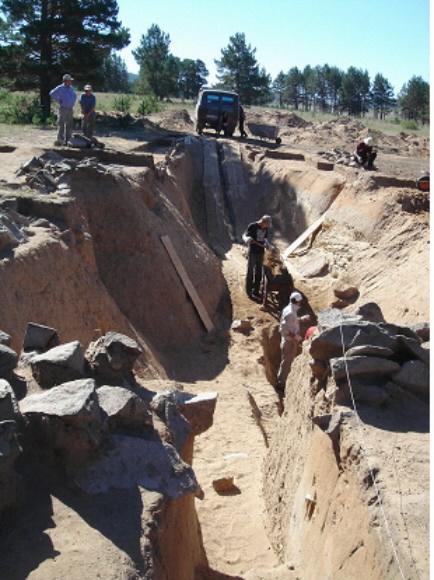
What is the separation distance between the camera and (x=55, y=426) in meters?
4.23

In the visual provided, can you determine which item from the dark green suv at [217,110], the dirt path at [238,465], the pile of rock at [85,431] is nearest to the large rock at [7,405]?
the pile of rock at [85,431]

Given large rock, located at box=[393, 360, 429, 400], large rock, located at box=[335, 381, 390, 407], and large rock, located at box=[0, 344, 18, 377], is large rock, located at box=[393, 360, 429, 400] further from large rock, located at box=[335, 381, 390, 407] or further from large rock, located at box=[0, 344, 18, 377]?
large rock, located at box=[0, 344, 18, 377]

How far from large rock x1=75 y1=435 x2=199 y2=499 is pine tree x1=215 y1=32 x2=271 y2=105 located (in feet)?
175

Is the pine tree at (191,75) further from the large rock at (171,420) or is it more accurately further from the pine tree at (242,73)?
the large rock at (171,420)

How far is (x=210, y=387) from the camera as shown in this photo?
1015 centimetres

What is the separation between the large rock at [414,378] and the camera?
536cm

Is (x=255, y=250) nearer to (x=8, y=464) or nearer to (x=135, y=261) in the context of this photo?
(x=135, y=261)

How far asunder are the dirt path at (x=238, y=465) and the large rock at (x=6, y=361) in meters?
2.23

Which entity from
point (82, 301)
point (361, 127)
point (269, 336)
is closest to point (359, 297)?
point (269, 336)

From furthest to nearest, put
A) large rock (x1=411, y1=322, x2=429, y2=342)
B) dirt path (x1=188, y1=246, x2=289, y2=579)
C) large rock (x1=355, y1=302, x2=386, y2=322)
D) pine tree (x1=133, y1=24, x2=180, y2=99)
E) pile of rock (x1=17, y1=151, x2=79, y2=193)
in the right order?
pine tree (x1=133, y1=24, x2=180, y2=99) < pile of rock (x1=17, y1=151, x2=79, y2=193) < large rock (x1=355, y1=302, x2=386, y2=322) < large rock (x1=411, y1=322, x2=429, y2=342) < dirt path (x1=188, y1=246, x2=289, y2=579)

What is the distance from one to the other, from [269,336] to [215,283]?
1660 millimetres

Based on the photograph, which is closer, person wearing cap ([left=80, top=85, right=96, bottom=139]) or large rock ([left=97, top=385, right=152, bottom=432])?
large rock ([left=97, top=385, right=152, bottom=432])

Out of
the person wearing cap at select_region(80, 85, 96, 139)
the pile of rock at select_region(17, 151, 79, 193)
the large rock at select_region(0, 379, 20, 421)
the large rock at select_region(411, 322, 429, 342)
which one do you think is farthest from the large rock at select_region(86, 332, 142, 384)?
the person wearing cap at select_region(80, 85, 96, 139)

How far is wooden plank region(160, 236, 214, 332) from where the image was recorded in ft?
40.3
